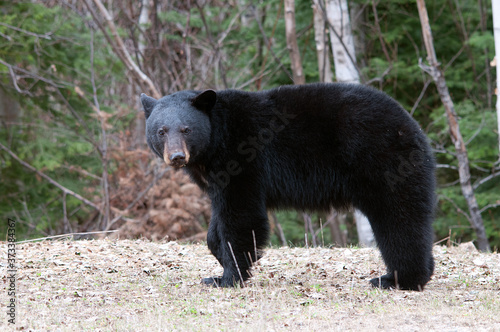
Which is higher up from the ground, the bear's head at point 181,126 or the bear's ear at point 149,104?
the bear's ear at point 149,104

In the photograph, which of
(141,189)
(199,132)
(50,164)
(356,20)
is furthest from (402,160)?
(356,20)

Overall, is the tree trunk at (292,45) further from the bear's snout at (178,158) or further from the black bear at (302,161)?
the bear's snout at (178,158)

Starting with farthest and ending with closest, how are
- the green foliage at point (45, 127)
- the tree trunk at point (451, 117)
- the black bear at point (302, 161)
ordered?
the green foliage at point (45, 127) < the tree trunk at point (451, 117) < the black bear at point (302, 161)

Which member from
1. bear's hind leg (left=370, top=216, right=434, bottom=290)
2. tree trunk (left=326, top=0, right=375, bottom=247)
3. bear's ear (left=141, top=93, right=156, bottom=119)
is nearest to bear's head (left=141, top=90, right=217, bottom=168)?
bear's ear (left=141, top=93, right=156, bottom=119)

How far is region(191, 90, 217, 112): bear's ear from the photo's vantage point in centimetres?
498

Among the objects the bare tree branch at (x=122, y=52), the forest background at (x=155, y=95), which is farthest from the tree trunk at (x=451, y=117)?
the bare tree branch at (x=122, y=52)

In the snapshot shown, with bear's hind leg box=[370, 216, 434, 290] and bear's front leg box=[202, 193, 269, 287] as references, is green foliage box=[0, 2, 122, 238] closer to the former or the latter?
bear's front leg box=[202, 193, 269, 287]

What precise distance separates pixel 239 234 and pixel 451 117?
20.4 feet

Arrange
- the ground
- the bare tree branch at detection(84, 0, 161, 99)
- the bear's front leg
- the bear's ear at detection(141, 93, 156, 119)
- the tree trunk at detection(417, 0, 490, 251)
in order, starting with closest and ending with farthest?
the ground → the bear's front leg → the bear's ear at detection(141, 93, 156, 119) → the tree trunk at detection(417, 0, 490, 251) → the bare tree branch at detection(84, 0, 161, 99)

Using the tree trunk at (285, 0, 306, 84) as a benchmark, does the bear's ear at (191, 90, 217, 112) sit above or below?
below

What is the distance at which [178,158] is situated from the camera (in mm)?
4684

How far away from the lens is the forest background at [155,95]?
11336mm

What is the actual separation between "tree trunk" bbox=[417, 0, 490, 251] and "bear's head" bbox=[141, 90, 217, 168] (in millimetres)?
5406

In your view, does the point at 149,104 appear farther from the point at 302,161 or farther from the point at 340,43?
the point at 340,43
